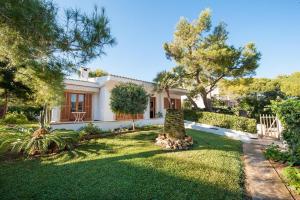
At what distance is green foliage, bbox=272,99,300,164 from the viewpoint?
19.6 ft

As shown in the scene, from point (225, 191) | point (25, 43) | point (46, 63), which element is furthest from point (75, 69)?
point (225, 191)

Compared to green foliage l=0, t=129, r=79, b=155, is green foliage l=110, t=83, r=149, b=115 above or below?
above

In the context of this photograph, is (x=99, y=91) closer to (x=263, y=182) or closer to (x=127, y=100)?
(x=127, y=100)

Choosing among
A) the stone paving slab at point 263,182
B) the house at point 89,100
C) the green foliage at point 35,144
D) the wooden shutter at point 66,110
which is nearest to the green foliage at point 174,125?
the stone paving slab at point 263,182

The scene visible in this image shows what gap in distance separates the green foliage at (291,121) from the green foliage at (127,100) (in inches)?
313

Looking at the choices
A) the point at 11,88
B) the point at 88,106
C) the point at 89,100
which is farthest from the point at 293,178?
the point at 11,88

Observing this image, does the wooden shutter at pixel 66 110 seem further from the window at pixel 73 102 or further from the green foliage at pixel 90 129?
the green foliage at pixel 90 129

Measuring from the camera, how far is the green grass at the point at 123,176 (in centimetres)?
439

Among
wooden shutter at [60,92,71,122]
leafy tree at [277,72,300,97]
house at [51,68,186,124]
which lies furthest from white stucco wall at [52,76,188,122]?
leafy tree at [277,72,300,97]

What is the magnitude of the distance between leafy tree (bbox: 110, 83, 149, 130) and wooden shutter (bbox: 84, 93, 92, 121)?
19.1 feet

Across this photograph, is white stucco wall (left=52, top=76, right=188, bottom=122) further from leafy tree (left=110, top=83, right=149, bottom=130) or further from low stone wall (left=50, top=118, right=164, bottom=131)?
leafy tree (left=110, top=83, right=149, bottom=130)

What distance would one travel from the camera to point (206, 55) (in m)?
18.1

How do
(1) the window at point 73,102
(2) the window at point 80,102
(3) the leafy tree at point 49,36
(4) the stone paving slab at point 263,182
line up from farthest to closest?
1. (2) the window at point 80,102
2. (1) the window at point 73,102
3. (4) the stone paving slab at point 263,182
4. (3) the leafy tree at point 49,36

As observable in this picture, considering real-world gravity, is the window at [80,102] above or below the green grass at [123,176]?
above
